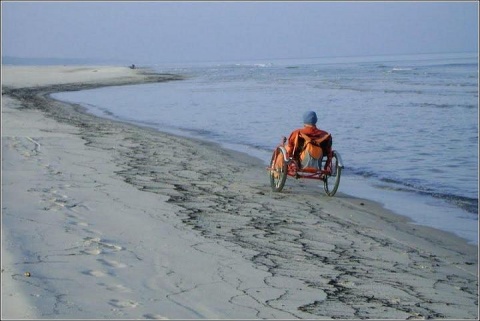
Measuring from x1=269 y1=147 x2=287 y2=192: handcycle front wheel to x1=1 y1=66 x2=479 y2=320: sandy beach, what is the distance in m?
0.18

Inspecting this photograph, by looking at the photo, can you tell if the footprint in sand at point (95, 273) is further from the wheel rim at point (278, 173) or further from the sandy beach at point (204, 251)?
the wheel rim at point (278, 173)

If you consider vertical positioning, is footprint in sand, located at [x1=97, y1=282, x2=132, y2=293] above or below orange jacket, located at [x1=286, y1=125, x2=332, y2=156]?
below

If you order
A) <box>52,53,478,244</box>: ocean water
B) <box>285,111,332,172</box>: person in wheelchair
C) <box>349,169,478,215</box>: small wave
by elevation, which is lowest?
<box>349,169,478,215</box>: small wave

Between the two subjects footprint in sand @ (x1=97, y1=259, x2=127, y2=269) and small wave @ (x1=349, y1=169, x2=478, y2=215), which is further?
small wave @ (x1=349, y1=169, x2=478, y2=215)

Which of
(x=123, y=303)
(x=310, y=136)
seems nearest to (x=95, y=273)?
(x=123, y=303)

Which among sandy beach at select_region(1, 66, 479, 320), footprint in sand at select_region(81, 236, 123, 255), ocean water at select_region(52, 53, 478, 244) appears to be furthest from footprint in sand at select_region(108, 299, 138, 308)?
ocean water at select_region(52, 53, 478, 244)

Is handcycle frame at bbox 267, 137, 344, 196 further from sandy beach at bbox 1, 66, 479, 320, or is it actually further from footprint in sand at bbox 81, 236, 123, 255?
footprint in sand at bbox 81, 236, 123, 255

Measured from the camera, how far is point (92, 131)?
1553 centimetres

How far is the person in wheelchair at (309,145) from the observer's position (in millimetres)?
9273

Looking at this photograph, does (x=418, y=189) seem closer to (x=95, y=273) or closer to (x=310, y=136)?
(x=310, y=136)

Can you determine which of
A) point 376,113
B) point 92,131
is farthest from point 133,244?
point 376,113

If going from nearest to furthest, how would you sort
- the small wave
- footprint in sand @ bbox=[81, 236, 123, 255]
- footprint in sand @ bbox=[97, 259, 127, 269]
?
footprint in sand @ bbox=[97, 259, 127, 269]
footprint in sand @ bbox=[81, 236, 123, 255]
the small wave

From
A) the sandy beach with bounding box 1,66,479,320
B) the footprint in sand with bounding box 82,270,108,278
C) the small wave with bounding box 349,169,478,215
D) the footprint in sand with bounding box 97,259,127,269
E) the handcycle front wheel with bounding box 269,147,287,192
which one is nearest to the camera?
the sandy beach with bounding box 1,66,479,320

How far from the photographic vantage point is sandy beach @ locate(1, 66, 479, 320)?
A: 13.9 feet
